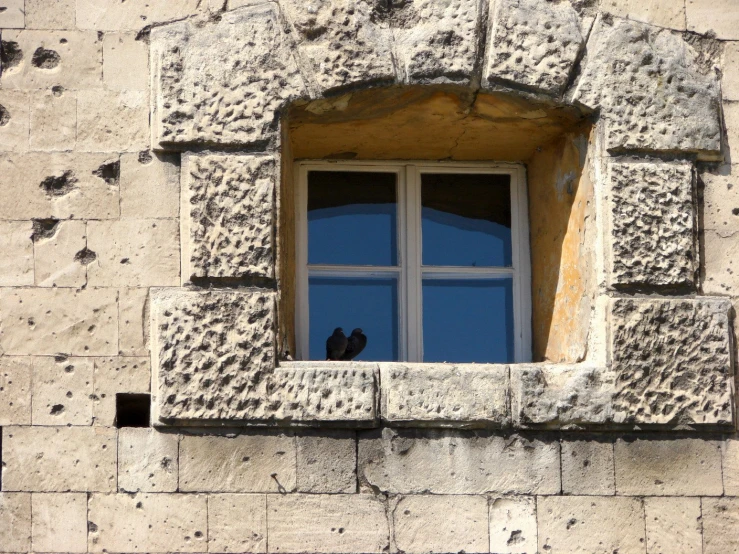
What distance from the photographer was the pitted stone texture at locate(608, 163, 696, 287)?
427 centimetres

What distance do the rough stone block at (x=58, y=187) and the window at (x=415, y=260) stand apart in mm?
840

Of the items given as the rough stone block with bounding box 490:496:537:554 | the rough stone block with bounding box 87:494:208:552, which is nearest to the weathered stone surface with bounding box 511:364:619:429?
the rough stone block with bounding box 490:496:537:554

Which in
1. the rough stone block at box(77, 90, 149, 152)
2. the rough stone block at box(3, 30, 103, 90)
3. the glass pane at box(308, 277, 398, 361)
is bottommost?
the glass pane at box(308, 277, 398, 361)

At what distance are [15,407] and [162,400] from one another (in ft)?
1.73

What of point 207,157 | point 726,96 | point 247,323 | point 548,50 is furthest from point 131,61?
point 726,96

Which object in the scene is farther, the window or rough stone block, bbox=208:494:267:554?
the window

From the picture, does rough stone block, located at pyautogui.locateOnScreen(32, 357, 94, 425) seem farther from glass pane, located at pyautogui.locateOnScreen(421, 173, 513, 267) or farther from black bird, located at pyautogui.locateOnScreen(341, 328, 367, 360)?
glass pane, located at pyautogui.locateOnScreen(421, 173, 513, 267)

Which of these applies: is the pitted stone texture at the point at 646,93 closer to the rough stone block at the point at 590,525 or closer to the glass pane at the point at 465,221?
the glass pane at the point at 465,221

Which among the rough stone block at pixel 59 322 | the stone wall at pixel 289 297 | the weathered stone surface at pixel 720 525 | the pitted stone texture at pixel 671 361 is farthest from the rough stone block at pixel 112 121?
the weathered stone surface at pixel 720 525

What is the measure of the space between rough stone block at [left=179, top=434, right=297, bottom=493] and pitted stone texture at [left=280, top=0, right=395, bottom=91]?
1299mm

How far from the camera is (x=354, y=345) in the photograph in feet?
15.2

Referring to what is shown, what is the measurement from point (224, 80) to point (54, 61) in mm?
643

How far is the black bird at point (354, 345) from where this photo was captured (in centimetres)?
463

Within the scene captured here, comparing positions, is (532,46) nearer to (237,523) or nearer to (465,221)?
(465,221)
